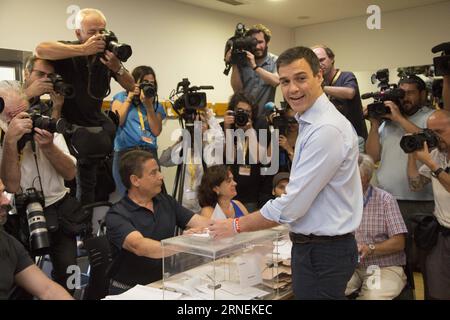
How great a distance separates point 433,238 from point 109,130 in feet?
6.28

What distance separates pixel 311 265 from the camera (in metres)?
1.56

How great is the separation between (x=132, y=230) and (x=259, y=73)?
5.17 ft

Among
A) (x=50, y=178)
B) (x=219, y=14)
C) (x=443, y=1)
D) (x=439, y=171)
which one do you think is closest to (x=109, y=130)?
(x=50, y=178)

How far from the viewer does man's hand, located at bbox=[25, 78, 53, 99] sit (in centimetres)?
228

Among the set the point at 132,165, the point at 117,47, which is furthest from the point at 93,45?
the point at 132,165

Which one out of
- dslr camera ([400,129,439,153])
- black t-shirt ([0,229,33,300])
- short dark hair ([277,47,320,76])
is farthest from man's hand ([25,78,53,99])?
dslr camera ([400,129,439,153])

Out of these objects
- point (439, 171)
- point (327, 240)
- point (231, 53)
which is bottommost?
point (327, 240)

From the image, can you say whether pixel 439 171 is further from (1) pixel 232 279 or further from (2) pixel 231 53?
(2) pixel 231 53

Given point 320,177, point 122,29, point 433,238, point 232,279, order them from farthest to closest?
point 122,29 < point 433,238 < point 232,279 < point 320,177

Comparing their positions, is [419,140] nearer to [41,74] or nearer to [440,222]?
[440,222]

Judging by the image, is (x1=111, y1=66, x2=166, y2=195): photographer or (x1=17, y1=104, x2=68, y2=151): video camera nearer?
(x1=17, y1=104, x2=68, y2=151): video camera

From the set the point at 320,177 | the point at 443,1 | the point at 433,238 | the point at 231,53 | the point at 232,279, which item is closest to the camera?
the point at 320,177

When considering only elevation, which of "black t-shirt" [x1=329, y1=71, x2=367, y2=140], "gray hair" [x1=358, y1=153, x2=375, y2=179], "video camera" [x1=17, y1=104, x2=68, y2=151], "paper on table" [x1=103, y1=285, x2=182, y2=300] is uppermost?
"black t-shirt" [x1=329, y1=71, x2=367, y2=140]

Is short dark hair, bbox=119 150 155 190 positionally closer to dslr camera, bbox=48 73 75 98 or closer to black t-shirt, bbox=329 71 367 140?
dslr camera, bbox=48 73 75 98
